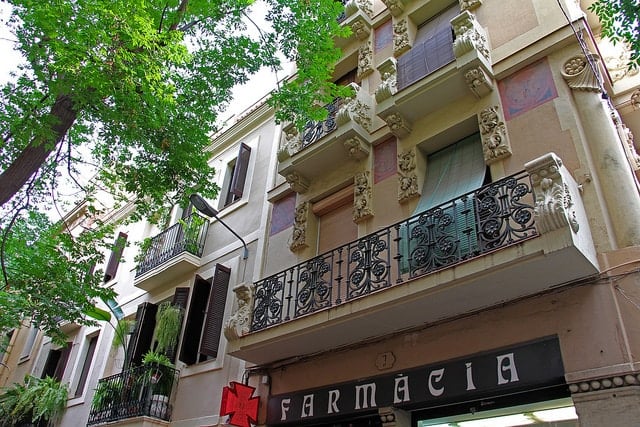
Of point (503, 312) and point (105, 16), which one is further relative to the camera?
point (105, 16)

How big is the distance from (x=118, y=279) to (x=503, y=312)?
13186mm

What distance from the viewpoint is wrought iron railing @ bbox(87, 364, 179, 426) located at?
414 inches

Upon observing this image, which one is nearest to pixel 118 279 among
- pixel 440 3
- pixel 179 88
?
pixel 179 88

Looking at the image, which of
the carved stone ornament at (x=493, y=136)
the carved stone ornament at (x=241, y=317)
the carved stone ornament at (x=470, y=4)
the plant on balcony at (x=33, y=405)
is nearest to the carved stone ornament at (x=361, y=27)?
the carved stone ornament at (x=470, y=4)

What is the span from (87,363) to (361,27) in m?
12.3

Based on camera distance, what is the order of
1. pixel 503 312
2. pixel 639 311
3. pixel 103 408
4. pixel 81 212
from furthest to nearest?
pixel 81 212, pixel 103 408, pixel 503 312, pixel 639 311

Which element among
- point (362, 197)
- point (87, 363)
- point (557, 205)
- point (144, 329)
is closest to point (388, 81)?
point (362, 197)

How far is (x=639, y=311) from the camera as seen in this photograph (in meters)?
5.45

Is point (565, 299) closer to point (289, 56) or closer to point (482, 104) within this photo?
point (482, 104)

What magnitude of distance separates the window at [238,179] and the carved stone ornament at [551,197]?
8035 mm

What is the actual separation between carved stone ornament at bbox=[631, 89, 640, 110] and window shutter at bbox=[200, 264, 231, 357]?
817 centimetres

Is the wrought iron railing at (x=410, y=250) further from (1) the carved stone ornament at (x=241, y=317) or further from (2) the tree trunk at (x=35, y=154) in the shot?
(2) the tree trunk at (x=35, y=154)

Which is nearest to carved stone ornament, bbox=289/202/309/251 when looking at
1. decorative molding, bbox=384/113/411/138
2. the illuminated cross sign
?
decorative molding, bbox=384/113/411/138

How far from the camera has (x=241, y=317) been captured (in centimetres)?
888
